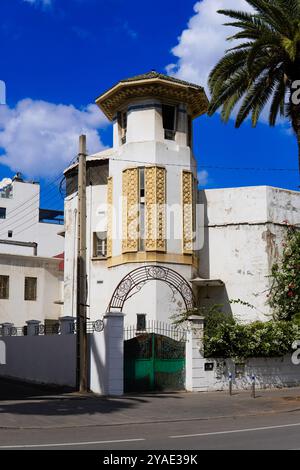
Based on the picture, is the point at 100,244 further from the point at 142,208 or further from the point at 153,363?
the point at 153,363

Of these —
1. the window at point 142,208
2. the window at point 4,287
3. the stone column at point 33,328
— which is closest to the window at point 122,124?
the window at point 142,208

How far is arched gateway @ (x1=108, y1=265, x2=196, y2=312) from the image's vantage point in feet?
93.5

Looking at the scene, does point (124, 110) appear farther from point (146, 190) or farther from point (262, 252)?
point (262, 252)

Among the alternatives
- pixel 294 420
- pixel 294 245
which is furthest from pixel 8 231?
pixel 294 420

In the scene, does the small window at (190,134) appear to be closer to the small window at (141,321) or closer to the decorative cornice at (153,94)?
the decorative cornice at (153,94)

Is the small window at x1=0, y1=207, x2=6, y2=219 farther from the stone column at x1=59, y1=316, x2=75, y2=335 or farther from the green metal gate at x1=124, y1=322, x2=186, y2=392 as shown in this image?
the green metal gate at x1=124, y1=322, x2=186, y2=392

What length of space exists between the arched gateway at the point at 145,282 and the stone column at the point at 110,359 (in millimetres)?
6749

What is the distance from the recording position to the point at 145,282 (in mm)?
28438

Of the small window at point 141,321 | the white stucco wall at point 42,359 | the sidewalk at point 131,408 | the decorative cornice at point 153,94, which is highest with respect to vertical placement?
the decorative cornice at point 153,94

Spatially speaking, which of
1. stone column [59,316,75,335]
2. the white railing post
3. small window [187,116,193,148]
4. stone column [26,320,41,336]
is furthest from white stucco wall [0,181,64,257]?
stone column [59,316,75,335]

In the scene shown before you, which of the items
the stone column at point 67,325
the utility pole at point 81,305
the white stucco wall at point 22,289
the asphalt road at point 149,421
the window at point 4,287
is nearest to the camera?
the asphalt road at point 149,421

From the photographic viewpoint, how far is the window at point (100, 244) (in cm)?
3209

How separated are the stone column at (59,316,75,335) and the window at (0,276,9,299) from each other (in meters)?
A: 15.4

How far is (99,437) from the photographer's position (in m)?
12.9
